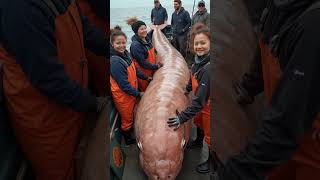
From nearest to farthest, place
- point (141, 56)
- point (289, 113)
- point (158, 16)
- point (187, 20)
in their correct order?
point (289, 113)
point (141, 56)
point (158, 16)
point (187, 20)

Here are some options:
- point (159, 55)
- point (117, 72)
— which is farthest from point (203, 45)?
point (159, 55)

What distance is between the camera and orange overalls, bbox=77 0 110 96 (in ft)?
2.04

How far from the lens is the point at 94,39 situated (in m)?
0.61

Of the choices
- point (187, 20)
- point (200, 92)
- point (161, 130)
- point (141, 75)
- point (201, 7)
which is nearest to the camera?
point (200, 92)

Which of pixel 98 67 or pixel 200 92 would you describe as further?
pixel 200 92

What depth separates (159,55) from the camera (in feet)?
8.04

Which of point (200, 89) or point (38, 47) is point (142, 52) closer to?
point (200, 89)

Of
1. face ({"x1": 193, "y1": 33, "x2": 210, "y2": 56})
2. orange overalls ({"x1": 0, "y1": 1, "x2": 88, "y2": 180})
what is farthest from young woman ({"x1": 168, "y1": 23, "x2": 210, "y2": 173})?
orange overalls ({"x1": 0, "y1": 1, "x2": 88, "y2": 180})

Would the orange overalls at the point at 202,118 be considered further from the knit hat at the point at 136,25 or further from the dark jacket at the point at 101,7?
the dark jacket at the point at 101,7

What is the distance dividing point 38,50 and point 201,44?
3.50 ft

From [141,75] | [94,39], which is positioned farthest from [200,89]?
[94,39]

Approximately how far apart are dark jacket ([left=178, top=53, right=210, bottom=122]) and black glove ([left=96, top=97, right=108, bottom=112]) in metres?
0.80

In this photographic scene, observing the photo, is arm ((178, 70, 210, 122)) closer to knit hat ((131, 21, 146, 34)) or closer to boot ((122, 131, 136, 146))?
boot ((122, 131, 136, 146))

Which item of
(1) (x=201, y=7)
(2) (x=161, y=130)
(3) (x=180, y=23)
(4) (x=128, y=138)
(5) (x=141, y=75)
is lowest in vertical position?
(4) (x=128, y=138)
